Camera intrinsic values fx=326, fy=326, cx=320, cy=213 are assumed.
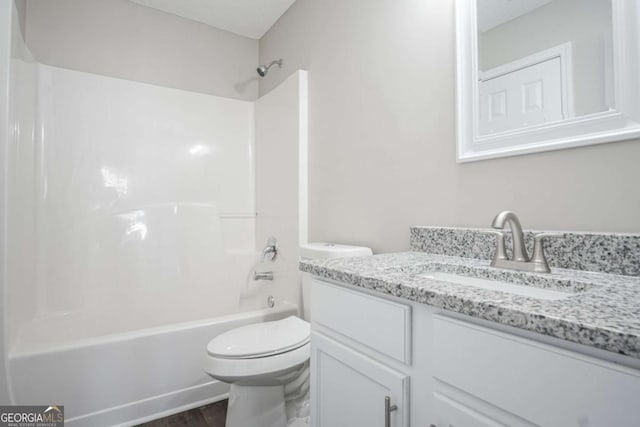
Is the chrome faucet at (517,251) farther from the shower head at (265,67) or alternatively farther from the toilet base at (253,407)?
the shower head at (265,67)

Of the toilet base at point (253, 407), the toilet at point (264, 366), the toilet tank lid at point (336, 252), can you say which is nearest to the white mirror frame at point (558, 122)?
the toilet tank lid at point (336, 252)

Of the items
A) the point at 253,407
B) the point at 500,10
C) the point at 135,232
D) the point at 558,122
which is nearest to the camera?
the point at 558,122

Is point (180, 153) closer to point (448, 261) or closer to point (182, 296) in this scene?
point (182, 296)

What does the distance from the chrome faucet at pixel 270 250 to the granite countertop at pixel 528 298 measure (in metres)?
1.29

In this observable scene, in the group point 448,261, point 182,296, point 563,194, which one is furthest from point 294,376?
point 563,194

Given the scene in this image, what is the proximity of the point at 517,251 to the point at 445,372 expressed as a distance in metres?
0.46

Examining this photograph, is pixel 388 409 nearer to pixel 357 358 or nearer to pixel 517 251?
pixel 357 358

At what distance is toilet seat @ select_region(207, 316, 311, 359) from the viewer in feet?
4.35

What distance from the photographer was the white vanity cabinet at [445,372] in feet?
1.44

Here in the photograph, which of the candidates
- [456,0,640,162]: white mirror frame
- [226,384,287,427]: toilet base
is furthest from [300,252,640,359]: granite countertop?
[226,384,287,427]: toilet base

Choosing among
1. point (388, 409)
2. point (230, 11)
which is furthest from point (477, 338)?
point (230, 11)

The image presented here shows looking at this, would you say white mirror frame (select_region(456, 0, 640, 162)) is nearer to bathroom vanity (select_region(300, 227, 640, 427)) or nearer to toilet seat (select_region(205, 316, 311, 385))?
bathroom vanity (select_region(300, 227, 640, 427))

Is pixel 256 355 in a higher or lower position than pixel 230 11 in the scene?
lower

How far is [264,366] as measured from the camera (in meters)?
1.32
